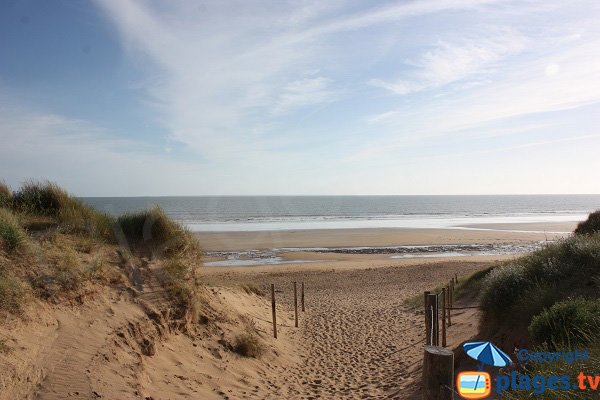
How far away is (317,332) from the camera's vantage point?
13586 millimetres

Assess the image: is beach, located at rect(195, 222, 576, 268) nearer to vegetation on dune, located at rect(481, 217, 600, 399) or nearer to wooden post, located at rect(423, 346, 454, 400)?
vegetation on dune, located at rect(481, 217, 600, 399)

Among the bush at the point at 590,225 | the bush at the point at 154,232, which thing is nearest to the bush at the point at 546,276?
the bush at the point at 154,232

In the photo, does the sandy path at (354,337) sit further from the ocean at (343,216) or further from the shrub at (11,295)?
the ocean at (343,216)

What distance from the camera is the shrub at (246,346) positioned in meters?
9.87

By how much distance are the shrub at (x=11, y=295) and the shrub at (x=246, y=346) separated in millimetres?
4919

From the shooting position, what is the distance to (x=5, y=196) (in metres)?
9.99

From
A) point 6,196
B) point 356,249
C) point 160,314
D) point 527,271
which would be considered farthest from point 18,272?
point 356,249

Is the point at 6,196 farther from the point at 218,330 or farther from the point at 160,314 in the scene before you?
the point at 218,330

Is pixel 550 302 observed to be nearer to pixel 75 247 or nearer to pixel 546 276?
pixel 546 276

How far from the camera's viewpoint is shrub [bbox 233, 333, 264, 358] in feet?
32.4

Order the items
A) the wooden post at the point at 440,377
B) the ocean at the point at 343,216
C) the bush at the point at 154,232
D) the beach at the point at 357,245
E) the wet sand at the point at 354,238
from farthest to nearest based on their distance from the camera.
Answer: the ocean at the point at 343,216
the wet sand at the point at 354,238
the beach at the point at 357,245
the bush at the point at 154,232
the wooden post at the point at 440,377

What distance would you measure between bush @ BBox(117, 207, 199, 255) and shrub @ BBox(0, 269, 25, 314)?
3.54 metres

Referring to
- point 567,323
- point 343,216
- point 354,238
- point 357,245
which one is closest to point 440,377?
point 567,323

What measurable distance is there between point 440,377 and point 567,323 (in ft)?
11.8
